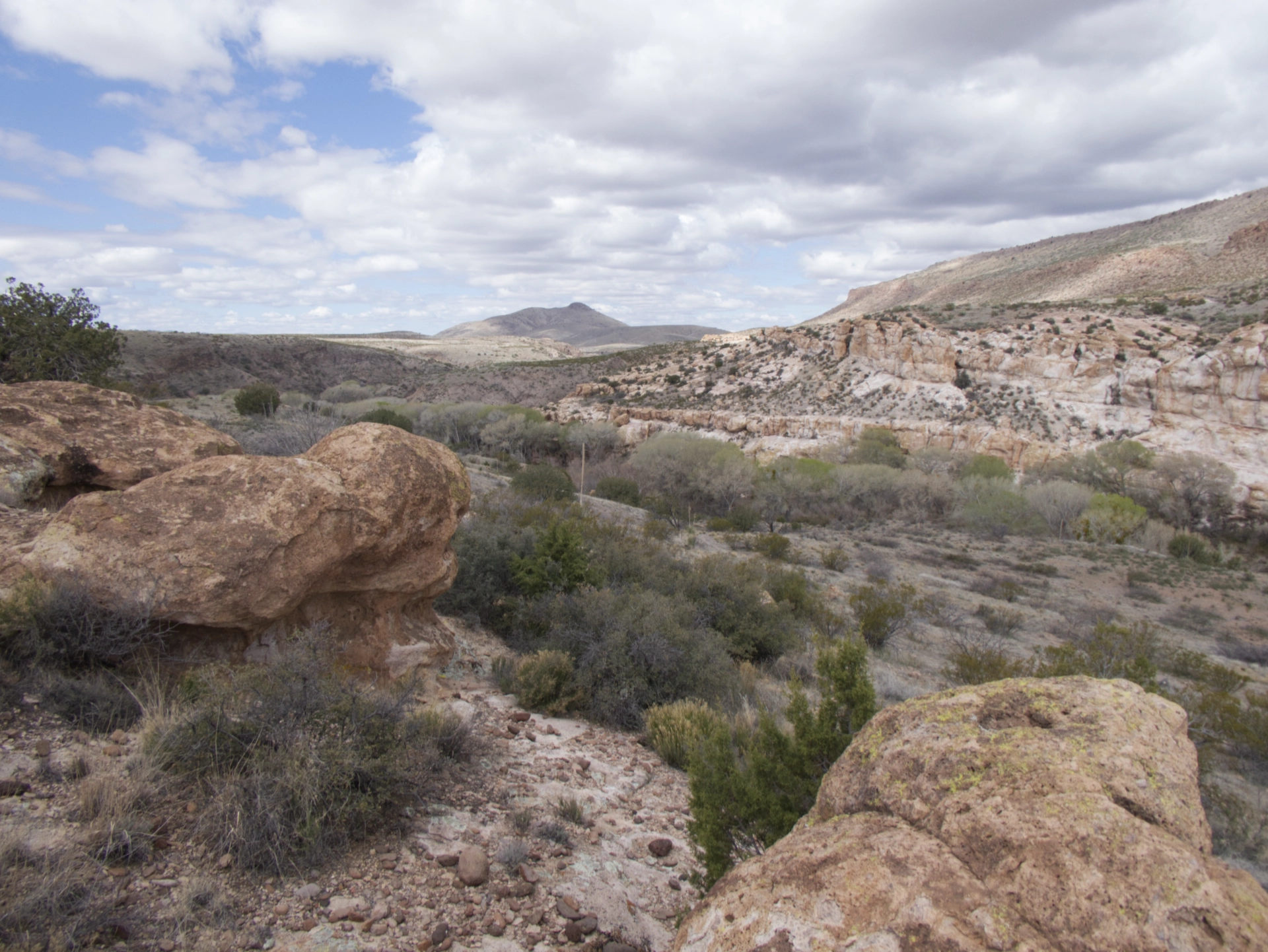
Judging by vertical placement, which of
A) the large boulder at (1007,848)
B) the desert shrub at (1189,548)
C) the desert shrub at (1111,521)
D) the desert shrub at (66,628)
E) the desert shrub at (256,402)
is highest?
the desert shrub at (256,402)

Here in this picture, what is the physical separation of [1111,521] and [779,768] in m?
29.8

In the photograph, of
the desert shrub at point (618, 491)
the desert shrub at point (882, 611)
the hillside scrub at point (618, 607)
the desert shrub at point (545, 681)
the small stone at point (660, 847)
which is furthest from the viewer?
the desert shrub at point (618, 491)

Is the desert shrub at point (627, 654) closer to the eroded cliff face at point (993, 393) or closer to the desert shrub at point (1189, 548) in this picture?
the desert shrub at point (1189, 548)

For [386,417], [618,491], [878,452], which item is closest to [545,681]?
[618,491]

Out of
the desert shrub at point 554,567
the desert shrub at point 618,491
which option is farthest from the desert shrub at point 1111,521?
the desert shrub at point 554,567

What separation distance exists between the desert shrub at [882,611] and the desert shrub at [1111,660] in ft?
7.19

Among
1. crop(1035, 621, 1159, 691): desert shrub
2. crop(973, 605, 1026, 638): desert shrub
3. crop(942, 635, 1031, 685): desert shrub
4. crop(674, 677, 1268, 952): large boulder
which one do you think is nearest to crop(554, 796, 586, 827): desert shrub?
crop(674, 677, 1268, 952): large boulder

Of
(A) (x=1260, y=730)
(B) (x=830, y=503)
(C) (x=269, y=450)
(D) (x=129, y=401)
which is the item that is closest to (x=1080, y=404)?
(B) (x=830, y=503)

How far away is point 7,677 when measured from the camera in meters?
3.77

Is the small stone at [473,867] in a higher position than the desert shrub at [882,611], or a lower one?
higher

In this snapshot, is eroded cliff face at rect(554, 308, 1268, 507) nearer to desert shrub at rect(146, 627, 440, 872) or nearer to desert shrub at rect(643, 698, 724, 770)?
desert shrub at rect(643, 698, 724, 770)

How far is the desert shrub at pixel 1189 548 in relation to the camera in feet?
77.2

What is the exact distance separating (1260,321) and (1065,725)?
49053 mm

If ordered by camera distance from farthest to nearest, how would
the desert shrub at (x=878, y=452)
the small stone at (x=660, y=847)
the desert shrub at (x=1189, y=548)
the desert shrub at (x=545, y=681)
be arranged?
the desert shrub at (x=878, y=452) < the desert shrub at (x=1189, y=548) < the desert shrub at (x=545, y=681) < the small stone at (x=660, y=847)
